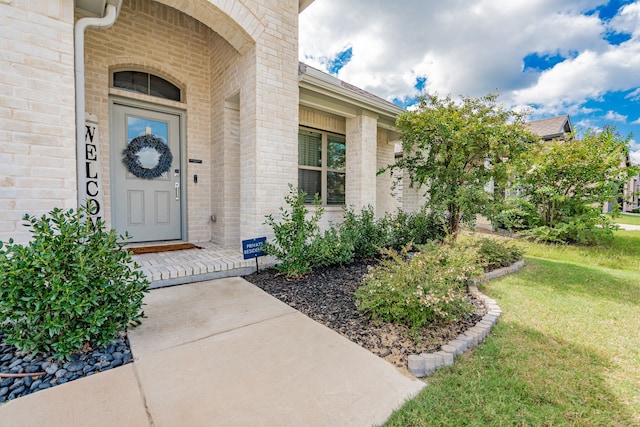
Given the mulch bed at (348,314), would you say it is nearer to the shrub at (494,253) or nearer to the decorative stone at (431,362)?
the decorative stone at (431,362)

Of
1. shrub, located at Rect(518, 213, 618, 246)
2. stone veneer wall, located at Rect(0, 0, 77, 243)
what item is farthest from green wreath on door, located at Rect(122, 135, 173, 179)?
shrub, located at Rect(518, 213, 618, 246)

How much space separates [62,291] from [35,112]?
176 cm

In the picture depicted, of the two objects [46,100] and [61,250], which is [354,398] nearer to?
[61,250]

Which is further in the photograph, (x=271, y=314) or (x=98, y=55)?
(x=98, y=55)

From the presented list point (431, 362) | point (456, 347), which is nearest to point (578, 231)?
point (456, 347)

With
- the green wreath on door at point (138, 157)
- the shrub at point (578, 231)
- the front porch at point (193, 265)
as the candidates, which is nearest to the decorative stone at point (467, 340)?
the front porch at point (193, 265)

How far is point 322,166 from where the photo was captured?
6234mm

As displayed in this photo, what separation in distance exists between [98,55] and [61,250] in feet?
12.1

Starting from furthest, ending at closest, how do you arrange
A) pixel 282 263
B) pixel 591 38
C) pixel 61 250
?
pixel 591 38 < pixel 282 263 < pixel 61 250

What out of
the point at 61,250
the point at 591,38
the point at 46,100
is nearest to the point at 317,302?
the point at 61,250

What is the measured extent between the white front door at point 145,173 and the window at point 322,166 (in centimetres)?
241

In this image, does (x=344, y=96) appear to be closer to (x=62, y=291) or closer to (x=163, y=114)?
(x=163, y=114)

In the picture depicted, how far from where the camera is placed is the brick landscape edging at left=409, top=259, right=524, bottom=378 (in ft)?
5.94

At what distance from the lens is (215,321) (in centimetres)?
239
